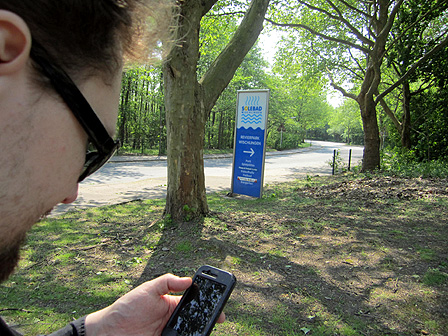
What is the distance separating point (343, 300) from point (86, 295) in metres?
2.56

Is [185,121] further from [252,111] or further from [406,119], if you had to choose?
[406,119]

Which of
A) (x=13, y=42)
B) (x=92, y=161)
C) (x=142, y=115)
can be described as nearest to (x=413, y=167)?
(x=92, y=161)

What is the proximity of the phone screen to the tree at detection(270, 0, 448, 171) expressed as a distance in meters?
11.8

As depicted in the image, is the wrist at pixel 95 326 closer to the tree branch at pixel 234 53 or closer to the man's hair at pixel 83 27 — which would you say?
the man's hair at pixel 83 27

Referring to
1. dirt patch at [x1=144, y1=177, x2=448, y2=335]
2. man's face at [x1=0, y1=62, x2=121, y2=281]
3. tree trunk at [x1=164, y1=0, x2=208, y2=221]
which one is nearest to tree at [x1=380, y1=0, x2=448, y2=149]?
dirt patch at [x1=144, y1=177, x2=448, y2=335]

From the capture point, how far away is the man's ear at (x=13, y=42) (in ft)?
1.90

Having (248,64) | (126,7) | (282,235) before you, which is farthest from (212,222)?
(248,64)

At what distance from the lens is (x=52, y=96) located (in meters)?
0.67

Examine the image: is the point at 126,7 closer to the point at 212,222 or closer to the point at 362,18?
the point at 212,222

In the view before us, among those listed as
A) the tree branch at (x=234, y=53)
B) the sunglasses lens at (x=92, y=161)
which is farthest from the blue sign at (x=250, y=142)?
the sunglasses lens at (x=92, y=161)

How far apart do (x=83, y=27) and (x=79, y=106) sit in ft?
0.55

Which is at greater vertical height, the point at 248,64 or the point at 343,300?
the point at 248,64

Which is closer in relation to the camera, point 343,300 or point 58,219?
point 343,300

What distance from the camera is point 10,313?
303cm
